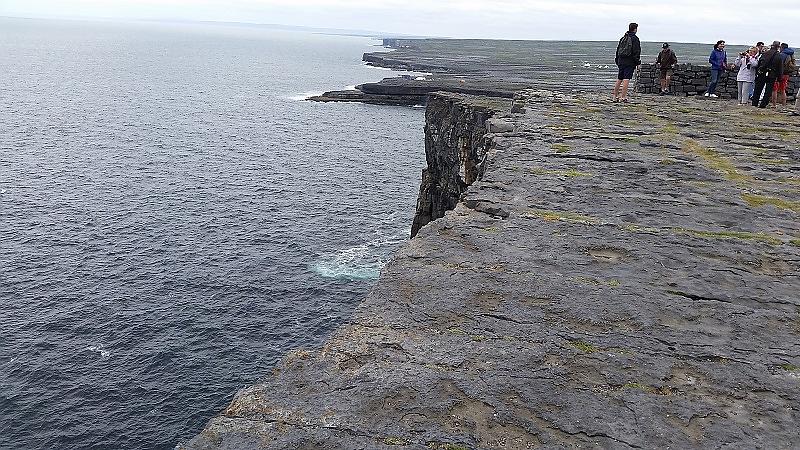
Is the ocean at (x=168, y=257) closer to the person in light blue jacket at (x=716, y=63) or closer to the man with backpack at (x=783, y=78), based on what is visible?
the person in light blue jacket at (x=716, y=63)

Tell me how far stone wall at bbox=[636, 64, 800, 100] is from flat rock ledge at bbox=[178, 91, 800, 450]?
71.3 feet

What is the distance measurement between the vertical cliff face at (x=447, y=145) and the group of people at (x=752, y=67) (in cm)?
1134

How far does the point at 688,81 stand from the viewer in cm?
2764

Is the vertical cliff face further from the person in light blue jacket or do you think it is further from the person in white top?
the person in white top

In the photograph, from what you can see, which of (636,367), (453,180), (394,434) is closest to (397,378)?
(394,434)

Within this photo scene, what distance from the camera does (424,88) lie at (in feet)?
360

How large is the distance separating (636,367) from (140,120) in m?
86.4

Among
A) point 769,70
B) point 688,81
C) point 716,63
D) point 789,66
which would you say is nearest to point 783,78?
point 789,66

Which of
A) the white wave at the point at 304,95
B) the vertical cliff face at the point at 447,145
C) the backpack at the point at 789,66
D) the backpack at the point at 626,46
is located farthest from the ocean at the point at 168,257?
the white wave at the point at 304,95

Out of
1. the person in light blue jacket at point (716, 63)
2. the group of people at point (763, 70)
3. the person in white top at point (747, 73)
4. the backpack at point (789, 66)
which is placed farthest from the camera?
the person in light blue jacket at point (716, 63)

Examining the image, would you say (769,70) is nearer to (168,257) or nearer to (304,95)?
(168,257)

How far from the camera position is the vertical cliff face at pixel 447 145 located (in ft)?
110

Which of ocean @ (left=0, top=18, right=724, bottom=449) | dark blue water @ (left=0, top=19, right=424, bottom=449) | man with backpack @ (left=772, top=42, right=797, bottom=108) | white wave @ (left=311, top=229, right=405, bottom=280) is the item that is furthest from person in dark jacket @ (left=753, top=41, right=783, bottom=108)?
ocean @ (left=0, top=18, right=724, bottom=449)

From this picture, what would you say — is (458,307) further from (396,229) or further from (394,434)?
(396,229)
